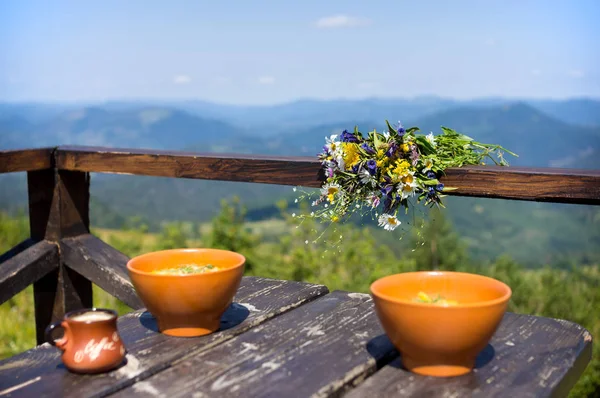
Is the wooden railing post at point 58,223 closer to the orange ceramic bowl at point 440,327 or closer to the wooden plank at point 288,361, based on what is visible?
the wooden plank at point 288,361

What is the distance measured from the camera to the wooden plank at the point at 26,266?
2137 millimetres

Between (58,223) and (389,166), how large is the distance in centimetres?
122

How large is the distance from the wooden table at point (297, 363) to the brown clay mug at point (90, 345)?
0.06ft

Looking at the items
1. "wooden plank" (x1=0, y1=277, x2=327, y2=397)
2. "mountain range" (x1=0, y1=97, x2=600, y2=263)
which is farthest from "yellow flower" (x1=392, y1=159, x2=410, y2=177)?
A: "mountain range" (x1=0, y1=97, x2=600, y2=263)

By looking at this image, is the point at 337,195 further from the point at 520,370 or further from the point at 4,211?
the point at 4,211

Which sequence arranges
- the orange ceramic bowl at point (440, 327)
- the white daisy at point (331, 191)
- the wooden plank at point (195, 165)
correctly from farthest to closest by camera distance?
the wooden plank at point (195, 165) < the white daisy at point (331, 191) < the orange ceramic bowl at point (440, 327)

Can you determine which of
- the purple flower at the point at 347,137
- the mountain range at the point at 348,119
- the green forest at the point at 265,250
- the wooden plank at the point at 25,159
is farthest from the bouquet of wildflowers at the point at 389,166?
the mountain range at the point at 348,119

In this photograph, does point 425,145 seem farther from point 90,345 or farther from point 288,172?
point 90,345

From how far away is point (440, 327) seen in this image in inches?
38.2

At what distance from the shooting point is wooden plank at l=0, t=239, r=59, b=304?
2137mm

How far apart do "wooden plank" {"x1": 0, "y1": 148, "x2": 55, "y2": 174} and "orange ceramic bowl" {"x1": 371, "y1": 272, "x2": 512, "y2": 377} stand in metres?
1.47

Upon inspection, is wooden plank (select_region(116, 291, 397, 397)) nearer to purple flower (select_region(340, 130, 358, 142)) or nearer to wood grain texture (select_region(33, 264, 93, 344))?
purple flower (select_region(340, 130, 358, 142))

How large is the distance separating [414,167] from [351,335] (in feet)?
1.94

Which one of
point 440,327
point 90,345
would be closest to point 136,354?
point 90,345
